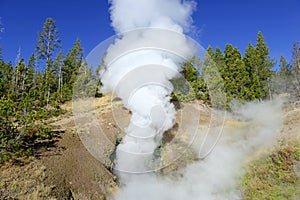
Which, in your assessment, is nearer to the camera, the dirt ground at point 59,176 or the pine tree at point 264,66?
the dirt ground at point 59,176

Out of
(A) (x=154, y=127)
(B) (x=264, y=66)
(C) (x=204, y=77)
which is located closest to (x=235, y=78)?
(B) (x=264, y=66)

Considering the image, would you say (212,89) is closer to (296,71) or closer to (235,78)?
(235,78)

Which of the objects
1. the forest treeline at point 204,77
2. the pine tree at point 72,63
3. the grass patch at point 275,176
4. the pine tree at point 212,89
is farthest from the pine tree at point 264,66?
the pine tree at point 72,63

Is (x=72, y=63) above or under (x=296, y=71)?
under

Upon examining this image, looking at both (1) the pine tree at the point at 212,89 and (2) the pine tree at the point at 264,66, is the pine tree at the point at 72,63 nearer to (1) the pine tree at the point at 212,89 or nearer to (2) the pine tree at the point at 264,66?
(1) the pine tree at the point at 212,89

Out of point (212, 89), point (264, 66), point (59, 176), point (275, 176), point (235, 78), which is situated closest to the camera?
point (59, 176)

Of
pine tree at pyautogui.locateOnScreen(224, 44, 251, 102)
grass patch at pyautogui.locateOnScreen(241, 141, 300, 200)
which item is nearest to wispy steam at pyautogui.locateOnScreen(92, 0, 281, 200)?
grass patch at pyautogui.locateOnScreen(241, 141, 300, 200)

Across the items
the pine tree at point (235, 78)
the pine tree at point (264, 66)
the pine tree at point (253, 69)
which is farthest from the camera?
the pine tree at point (264, 66)

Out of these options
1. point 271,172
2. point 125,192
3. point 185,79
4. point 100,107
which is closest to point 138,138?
point 125,192

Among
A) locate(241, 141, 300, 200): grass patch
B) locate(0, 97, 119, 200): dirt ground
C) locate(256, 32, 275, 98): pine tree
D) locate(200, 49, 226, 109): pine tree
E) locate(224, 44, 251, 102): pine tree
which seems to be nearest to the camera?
locate(0, 97, 119, 200): dirt ground

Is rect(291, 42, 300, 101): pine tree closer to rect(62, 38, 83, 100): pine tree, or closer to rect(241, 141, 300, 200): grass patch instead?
rect(241, 141, 300, 200): grass patch

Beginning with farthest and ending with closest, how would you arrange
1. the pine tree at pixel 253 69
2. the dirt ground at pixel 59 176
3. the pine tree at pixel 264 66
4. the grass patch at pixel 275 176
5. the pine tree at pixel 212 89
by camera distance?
1. the pine tree at pixel 264 66
2. the pine tree at pixel 253 69
3. the pine tree at pixel 212 89
4. the grass patch at pixel 275 176
5. the dirt ground at pixel 59 176

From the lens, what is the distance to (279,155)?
36.3 feet

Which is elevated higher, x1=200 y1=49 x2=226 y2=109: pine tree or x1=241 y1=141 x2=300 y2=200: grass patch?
x1=200 y1=49 x2=226 y2=109: pine tree
